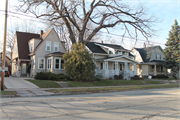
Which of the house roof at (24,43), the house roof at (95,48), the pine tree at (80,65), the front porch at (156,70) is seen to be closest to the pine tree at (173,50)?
the front porch at (156,70)

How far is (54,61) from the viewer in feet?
81.4

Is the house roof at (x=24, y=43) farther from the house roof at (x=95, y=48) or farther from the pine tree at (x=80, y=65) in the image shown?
the pine tree at (x=80, y=65)

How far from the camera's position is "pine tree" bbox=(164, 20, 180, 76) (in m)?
35.2

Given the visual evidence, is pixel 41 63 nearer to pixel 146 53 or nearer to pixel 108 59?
pixel 108 59

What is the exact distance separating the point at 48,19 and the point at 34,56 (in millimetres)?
7121

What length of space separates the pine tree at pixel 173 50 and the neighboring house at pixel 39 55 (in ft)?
78.0

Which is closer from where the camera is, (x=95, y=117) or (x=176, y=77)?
(x=95, y=117)

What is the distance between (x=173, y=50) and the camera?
117 ft

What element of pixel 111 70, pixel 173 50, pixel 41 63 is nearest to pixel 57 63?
pixel 41 63

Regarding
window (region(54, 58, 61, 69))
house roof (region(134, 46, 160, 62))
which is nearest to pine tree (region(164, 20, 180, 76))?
house roof (region(134, 46, 160, 62))

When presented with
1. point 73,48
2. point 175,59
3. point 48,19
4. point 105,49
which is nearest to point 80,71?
point 73,48

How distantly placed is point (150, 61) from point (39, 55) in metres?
25.5

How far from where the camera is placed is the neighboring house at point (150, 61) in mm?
37875

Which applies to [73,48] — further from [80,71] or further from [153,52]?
[153,52]
